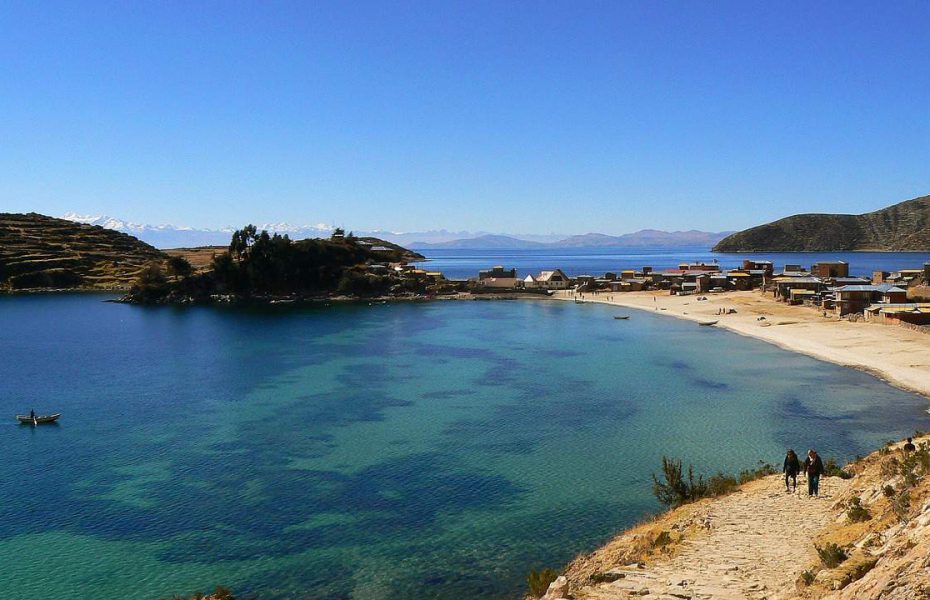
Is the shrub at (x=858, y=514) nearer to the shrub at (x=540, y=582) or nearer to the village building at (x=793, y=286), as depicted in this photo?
the shrub at (x=540, y=582)

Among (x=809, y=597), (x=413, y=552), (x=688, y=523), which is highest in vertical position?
(x=809, y=597)

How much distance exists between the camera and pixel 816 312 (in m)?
85.1

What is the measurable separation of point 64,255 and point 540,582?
178 m

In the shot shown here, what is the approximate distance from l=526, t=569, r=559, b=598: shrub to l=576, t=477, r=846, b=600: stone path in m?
2.59

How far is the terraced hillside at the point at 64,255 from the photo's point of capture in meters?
150

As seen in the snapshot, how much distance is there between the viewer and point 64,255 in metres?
163

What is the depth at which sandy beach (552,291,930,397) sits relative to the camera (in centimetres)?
5134

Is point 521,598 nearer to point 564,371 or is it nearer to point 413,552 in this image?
point 413,552

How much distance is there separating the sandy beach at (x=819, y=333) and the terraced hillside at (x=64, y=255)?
123 meters

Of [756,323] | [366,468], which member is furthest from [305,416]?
[756,323]

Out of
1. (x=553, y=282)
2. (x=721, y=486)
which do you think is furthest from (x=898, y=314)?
(x=553, y=282)

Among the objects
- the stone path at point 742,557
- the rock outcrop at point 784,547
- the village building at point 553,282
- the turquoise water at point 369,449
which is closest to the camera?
the rock outcrop at point 784,547

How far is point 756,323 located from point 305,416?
203ft

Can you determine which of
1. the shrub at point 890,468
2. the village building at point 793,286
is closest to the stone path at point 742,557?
the shrub at point 890,468
